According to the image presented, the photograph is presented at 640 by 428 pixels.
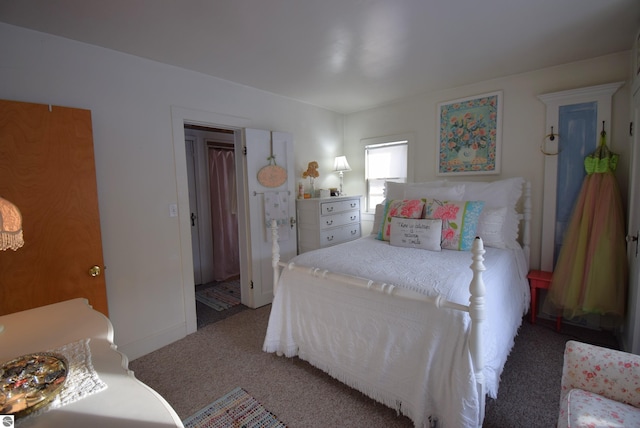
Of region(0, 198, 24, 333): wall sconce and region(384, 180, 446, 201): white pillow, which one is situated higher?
region(384, 180, 446, 201): white pillow

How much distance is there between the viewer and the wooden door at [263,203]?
10.4ft

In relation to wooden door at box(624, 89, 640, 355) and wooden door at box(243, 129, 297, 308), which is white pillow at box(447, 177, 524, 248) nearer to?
wooden door at box(624, 89, 640, 355)

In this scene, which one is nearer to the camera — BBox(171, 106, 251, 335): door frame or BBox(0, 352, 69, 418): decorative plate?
BBox(0, 352, 69, 418): decorative plate

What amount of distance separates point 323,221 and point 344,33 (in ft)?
6.47

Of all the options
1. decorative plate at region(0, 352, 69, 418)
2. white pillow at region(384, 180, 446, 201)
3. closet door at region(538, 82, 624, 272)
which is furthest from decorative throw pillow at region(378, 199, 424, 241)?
decorative plate at region(0, 352, 69, 418)

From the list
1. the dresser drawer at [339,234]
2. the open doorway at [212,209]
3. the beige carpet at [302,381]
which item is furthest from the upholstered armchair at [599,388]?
the open doorway at [212,209]

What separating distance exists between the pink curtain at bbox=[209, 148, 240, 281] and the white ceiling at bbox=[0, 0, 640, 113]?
1684 millimetres

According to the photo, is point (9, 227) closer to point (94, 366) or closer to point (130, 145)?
point (94, 366)

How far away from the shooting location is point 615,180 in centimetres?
238

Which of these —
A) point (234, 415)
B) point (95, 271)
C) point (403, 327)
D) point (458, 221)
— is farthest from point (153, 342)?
point (458, 221)

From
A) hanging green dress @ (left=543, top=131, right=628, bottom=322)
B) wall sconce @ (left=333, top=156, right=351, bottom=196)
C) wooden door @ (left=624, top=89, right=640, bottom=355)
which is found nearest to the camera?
wooden door @ (left=624, top=89, right=640, bottom=355)

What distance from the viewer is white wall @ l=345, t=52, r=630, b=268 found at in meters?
2.45

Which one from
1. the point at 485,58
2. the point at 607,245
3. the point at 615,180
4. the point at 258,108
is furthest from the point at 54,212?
the point at 615,180

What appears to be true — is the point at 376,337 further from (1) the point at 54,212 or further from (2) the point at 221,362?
(1) the point at 54,212
